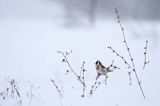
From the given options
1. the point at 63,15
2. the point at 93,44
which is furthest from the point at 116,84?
the point at 63,15

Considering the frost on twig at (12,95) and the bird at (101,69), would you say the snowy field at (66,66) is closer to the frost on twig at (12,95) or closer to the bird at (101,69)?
the frost on twig at (12,95)

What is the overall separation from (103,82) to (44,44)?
15.7 ft

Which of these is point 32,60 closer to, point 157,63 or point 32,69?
point 32,69

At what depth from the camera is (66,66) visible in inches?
261

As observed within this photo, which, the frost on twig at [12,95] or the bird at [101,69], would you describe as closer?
the frost on twig at [12,95]

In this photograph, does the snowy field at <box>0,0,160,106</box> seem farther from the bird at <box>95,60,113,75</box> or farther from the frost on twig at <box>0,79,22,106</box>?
the bird at <box>95,60,113,75</box>

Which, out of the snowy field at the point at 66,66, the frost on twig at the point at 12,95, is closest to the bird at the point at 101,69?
the snowy field at the point at 66,66

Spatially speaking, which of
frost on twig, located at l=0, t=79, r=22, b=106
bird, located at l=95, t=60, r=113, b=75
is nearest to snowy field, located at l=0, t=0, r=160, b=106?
frost on twig, located at l=0, t=79, r=22, b=106

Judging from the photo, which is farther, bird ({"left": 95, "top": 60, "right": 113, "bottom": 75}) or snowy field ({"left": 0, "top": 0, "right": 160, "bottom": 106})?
bird ({"left": 95, "top": 60, "right": 113, "bottom": 75})

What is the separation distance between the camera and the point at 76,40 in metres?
10.1

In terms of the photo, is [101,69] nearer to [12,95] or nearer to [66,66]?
[12,95]

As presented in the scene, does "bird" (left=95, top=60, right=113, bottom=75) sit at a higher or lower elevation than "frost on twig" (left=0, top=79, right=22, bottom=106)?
higher

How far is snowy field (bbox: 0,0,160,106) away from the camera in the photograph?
436cm

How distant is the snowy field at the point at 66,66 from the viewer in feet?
14.3
